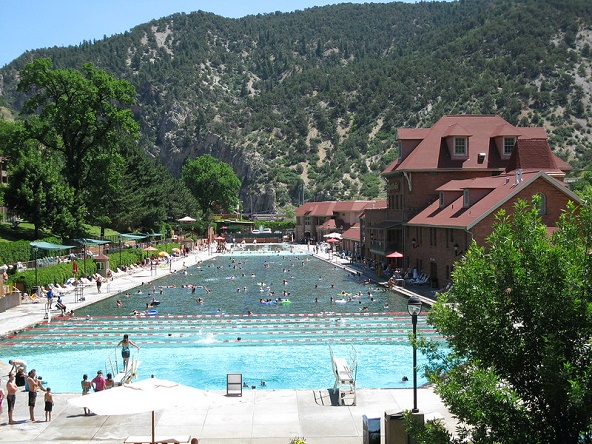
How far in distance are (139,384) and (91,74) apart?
176ft

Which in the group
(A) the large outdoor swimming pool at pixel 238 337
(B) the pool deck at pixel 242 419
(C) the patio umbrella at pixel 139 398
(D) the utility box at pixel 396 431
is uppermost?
(C) the patio umbrella at pixel 139 398

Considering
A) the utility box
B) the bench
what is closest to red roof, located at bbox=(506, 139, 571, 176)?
the utility box

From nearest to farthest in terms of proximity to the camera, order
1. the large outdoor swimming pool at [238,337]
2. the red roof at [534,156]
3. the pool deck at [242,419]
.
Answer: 1. the pool deck at [242,419]
2. the large outdoor swimming pool at [238,337]
3. the red roof at [534,156]

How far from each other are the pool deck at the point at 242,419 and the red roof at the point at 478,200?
21381 millimetres

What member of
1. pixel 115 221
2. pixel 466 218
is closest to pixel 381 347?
pixel 466 218

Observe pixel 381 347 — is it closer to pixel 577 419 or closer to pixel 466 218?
pixel 466 218

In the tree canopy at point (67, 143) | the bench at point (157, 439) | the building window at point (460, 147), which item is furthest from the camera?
the tree canopy at point (67, 143)

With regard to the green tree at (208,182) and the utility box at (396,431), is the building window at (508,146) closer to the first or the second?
the utility box at (396,431)

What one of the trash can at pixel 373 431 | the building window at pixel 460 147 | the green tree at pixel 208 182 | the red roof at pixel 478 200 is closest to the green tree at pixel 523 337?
the trash can at pixel 373 431

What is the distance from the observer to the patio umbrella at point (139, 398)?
13.8m

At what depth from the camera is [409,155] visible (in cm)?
5628

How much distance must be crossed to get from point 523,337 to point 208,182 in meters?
139

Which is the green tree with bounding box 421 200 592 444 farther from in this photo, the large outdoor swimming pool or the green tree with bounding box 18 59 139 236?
the green tree with bounding box 18 59 139 236

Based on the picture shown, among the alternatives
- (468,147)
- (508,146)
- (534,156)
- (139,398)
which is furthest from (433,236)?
(139,398)
